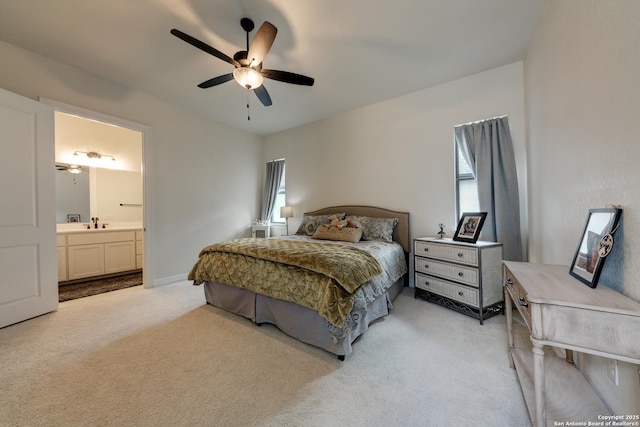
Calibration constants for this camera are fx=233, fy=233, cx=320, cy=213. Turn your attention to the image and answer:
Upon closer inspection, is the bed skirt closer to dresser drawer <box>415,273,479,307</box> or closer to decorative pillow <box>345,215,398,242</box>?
dresser drawer <box>415,273,479,307</box>

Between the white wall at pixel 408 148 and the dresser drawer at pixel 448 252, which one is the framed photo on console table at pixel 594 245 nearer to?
the dresser drawer at pixel 448 252

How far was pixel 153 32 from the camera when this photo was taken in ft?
7.52

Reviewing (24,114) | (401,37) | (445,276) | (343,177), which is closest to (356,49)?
(401,37)

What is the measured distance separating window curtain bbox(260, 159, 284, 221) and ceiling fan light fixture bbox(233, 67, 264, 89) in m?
2.94

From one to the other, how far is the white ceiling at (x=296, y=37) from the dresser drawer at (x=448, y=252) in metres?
2.15

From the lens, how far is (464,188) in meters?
3.13

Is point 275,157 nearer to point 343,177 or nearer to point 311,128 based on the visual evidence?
point 311,128

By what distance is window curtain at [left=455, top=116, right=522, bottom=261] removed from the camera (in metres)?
2.69

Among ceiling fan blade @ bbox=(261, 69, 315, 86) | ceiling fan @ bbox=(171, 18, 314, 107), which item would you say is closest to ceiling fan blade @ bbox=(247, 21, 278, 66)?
ceiling fan @ bbox=(171, 18, 314, 107)

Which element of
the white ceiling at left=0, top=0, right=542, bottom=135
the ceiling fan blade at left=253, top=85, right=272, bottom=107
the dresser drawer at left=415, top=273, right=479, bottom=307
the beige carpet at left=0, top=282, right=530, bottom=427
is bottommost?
the beige carpet at left=0, top=282, right=530, bottom=427

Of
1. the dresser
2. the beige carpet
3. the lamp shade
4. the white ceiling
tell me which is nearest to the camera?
the beige carpet

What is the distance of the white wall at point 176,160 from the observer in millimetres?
2691

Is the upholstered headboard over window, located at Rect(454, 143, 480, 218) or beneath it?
beneath

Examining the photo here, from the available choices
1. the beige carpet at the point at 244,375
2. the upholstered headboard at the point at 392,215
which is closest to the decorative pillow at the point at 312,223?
the upholstered headboard at the point at 392,215
